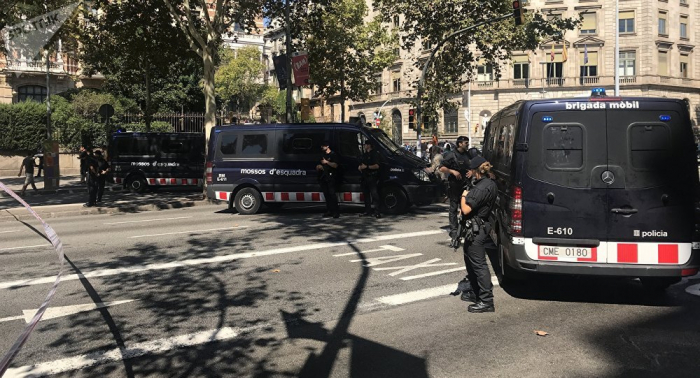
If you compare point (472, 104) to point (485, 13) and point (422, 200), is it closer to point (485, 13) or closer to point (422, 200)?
point (485, 13)

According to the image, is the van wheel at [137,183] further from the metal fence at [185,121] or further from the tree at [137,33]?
the metal fence at [185,121]

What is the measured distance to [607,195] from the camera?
18.7 ft

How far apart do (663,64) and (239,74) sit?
4105 cm

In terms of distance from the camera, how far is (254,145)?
44.9ft

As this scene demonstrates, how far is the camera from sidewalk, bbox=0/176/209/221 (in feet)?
49.6

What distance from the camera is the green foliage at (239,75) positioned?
5841 cm

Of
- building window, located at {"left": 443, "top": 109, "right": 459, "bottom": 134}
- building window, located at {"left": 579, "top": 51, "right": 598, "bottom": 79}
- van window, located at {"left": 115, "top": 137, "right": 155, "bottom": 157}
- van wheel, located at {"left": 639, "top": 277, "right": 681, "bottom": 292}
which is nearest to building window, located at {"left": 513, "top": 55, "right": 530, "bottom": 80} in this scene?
building window, located at {"left": 579, "top": 51, "right": 598, "bottom": 79}

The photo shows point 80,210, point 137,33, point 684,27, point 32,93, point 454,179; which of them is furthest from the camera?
point 684,27

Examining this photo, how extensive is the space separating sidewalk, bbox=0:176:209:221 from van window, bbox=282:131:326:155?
5182 mm

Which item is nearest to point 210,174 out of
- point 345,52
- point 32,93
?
point 345,52

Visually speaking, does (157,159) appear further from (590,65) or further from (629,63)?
(629,63)

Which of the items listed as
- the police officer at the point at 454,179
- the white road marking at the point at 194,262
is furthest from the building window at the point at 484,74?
the white road marking at the point at 194,262

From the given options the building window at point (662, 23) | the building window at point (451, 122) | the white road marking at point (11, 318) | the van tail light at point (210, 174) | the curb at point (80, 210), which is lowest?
the white road marking at point (11, 318)

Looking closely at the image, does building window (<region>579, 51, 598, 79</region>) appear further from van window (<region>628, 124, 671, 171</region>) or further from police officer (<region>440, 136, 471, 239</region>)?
van window (<region>628, 124, 671, 171</region>)
